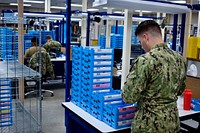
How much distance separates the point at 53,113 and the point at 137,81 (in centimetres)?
332

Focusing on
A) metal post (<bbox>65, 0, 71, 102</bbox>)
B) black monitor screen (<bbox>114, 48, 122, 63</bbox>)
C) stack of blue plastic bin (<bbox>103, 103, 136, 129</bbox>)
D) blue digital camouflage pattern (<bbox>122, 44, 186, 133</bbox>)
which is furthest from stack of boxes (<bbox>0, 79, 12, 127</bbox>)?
black monitor screen (<bbox>114, 48, 122, 63</bbox>)

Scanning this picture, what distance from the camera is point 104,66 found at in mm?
2305

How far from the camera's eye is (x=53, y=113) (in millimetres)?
4676

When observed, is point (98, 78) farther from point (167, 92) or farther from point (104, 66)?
point (167, 92)

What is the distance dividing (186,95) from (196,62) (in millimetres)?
695

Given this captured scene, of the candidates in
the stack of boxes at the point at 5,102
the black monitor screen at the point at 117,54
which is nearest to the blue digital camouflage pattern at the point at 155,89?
the stack of boxes at the point at 5,102

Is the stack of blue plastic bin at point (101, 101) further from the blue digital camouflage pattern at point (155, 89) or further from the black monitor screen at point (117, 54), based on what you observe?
the black monitor screen at point (117, 54)

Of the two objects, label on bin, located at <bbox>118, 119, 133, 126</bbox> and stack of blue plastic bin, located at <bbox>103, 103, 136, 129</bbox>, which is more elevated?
stack of blue plastic bin, located at <bbox>103, 103, 136, 129</bbox>

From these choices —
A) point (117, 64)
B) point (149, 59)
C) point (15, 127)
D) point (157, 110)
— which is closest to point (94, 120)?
point (157, 110)

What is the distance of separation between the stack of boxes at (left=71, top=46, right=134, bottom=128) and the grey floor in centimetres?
166

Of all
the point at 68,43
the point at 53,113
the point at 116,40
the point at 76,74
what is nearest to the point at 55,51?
the point at 116,40

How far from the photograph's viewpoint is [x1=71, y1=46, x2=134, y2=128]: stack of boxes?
2.09 m

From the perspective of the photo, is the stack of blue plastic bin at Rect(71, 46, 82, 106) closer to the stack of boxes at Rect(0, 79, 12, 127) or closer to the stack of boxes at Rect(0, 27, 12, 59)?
the stack of boxes at Rect(0, 79, 12, 127)

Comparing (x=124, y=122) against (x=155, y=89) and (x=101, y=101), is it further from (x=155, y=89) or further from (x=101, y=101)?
(x=155, y=89)
